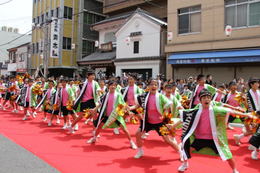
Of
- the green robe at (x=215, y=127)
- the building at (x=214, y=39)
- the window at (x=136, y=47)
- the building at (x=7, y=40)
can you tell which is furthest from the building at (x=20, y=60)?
the green robe at (x=215, y=127)

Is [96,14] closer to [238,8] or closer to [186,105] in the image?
[238,8]

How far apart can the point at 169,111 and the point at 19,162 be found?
3.02 metres

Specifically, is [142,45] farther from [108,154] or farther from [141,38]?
[108,154]

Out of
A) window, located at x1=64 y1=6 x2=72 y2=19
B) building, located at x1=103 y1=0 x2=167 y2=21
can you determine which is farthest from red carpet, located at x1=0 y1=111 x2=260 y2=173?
window, located at x1=64 y1=6 x2=72 y2=19

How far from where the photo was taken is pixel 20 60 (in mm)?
36625

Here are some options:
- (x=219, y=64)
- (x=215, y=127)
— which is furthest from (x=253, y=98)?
(x=219, y=64)

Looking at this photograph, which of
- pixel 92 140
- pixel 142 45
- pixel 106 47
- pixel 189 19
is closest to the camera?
pixel 92 140

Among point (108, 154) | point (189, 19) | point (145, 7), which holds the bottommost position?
point (108, 154)

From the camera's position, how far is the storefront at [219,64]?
1386 centimetres

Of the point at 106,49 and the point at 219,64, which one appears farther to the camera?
the point at 106,49

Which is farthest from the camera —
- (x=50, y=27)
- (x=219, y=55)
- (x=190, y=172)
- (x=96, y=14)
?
(x=96, y=14)

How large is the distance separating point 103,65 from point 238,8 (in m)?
12.8

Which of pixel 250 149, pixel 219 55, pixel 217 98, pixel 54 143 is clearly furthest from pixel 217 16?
pixel 54 143

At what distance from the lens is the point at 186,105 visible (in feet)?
25.6
